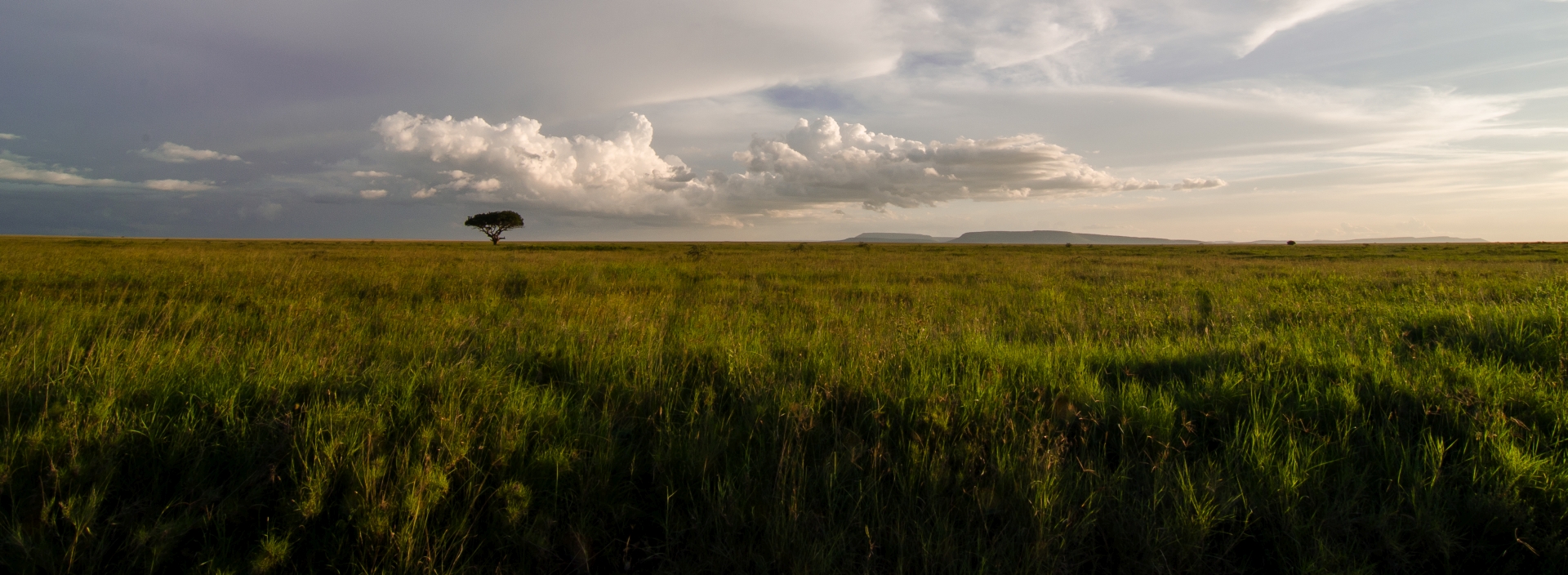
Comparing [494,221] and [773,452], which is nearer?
[773,452]

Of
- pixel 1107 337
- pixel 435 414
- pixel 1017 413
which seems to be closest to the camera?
pixel 435 414

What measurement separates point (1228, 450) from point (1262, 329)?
15.2 ft

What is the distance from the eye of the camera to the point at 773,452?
316cm

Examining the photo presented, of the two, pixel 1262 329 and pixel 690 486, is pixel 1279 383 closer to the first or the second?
pixel 1262 329

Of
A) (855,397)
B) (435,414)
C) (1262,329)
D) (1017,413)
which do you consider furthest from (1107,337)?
(435,414)

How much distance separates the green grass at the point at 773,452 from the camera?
2.48 meters

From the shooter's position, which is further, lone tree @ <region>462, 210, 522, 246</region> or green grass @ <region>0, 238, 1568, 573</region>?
lone tree @ <region>462, 210, 522, 246</region>

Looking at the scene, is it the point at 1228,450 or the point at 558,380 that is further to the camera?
the point at 558,380

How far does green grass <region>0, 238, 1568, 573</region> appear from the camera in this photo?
2.48 metres

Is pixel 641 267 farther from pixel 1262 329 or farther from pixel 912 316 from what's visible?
pixel 1262 329

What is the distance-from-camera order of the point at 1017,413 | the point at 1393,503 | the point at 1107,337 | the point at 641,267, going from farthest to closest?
1. the point at 641,267
2. the point at 1107,337
3. the point at 1017,413
4. the point at 1393,503

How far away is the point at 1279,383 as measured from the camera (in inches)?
169

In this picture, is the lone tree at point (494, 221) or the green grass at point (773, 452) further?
the lone tree at point (494, 221)

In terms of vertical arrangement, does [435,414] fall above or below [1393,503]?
above
